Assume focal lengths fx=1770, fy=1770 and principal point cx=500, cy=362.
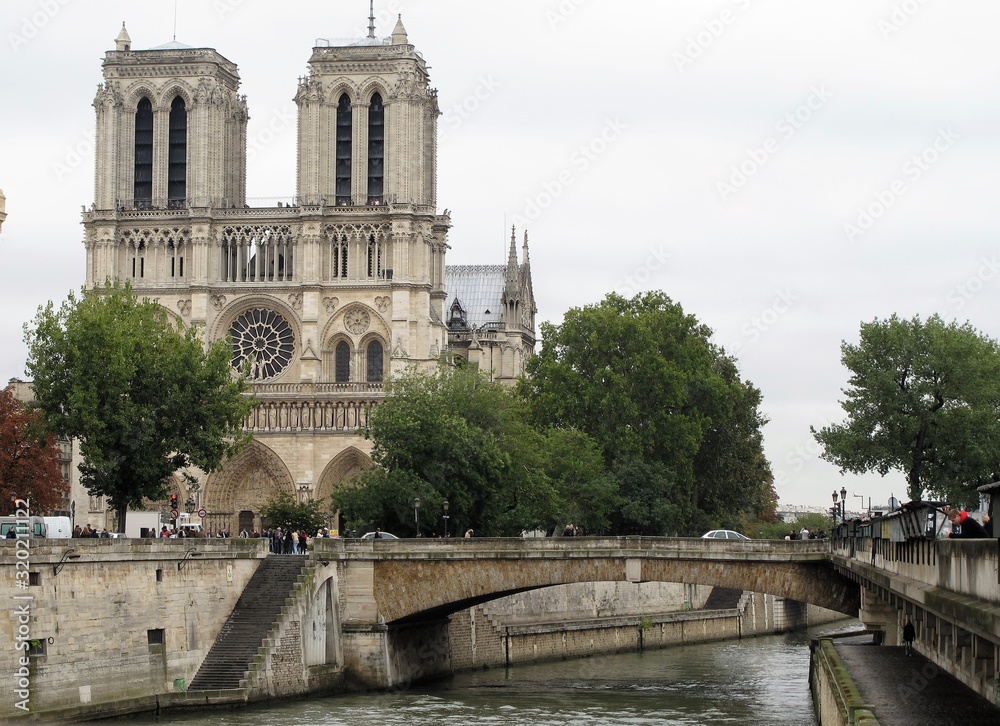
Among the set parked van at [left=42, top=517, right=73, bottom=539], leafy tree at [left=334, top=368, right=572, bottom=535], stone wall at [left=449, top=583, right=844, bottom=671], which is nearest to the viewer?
parked van at [left=42, top=517, right=73, bottom=539]

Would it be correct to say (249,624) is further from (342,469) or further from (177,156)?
(177,156)

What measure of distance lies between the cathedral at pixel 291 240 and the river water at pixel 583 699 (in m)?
31.4

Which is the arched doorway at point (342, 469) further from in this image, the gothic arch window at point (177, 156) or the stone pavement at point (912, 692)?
the stone pavement at point (912, 692)

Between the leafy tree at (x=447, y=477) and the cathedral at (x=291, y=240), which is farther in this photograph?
the cathedral at (x=291, y=240)

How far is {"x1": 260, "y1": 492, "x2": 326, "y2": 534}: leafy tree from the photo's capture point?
75.1 meters

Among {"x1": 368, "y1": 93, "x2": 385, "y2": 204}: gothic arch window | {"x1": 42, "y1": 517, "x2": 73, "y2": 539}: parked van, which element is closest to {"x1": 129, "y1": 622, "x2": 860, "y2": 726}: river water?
{"x1": 42, "y1": 517, "x2": 73, "y2": 539}: parked van

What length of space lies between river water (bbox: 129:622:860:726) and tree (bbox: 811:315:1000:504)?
11.4 metres

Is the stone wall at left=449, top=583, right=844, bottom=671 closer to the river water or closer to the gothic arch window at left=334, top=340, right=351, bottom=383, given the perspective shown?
the river water

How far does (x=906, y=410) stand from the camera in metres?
65.4

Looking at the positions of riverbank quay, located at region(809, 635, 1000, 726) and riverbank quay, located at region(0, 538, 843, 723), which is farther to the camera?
riverbank quay, located at region(0, 538, 843, 723)

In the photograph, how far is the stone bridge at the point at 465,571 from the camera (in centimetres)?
4559

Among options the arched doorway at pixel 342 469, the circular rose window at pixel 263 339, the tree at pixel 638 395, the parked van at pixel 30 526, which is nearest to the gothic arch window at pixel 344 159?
the circular rose window at pixel 263 339

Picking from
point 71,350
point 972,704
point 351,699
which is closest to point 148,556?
point 351,699

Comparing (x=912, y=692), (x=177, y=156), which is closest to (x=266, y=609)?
(x=912, y=692)
